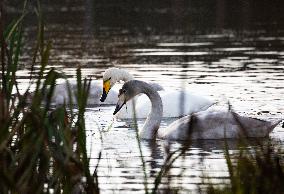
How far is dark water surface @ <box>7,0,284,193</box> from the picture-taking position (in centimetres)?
909

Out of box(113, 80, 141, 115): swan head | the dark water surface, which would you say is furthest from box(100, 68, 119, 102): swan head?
Answer: box(113, 80, 141, 115): swan head

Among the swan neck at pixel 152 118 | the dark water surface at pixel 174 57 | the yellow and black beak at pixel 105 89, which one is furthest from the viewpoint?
the yellow and black beak at pixel 105 89

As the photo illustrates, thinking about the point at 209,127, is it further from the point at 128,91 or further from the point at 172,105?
the point at 172,105

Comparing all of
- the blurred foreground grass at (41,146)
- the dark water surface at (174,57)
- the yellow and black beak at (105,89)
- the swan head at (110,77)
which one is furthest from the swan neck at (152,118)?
the blurred foreground grass at (41,146)

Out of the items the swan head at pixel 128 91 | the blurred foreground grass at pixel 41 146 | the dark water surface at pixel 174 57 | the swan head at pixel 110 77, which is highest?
the blurred foreground grass at pixel 41 146

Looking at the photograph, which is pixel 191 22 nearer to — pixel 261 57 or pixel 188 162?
pixel 261 57

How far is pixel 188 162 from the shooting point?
926 centimetres

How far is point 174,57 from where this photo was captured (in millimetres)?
18984

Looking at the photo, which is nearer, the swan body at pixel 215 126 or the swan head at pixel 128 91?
the swan body at pixel 215 126

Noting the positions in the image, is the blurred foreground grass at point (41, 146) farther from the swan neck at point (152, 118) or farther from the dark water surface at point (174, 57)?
the swan neck at point (152, 118)

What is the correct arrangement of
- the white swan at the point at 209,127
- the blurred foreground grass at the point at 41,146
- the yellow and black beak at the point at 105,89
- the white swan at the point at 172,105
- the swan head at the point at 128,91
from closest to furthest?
the blurred foreground grass at the point at 41,146 < the white swan at the point at 209,127 < the swan head at the point at 128,91 < the white swan at the point at 172,105 < the yellow and black beak at the point at 105,89

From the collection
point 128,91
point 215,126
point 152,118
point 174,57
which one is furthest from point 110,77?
point 174,57

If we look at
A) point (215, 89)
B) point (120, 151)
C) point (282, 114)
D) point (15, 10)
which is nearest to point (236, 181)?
point (120, 151)

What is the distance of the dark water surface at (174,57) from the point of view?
909 cm
